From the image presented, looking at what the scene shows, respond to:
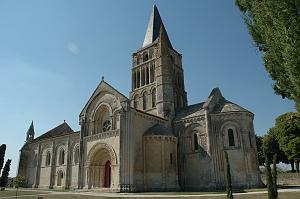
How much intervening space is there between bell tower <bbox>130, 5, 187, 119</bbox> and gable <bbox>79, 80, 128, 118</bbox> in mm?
7297

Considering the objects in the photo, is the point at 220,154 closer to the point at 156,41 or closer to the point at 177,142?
the point at 177,142

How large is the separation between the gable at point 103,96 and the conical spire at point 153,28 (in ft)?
46.4

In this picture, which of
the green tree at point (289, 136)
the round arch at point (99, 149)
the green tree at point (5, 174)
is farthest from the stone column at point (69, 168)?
the green tree at point (289, 136)

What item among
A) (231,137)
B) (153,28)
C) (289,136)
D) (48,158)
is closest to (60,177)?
(48,158)

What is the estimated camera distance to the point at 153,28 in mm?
45281

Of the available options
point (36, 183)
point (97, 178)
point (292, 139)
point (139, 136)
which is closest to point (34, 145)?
point (36, 183)

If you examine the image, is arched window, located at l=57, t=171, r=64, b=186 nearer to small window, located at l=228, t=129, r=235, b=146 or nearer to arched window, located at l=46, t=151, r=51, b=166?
arched window, located at l=46, t=151, r=51, b=166

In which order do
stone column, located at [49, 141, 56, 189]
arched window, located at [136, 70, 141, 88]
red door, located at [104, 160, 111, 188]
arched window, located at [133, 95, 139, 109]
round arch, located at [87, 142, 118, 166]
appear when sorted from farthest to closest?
arched window, located at [136, 70, 141, 88], arched window, located at [133, 95, 139, 109], stone column, located at [49, 141, 56, 189], red door, located at [104, 160, 111, 188], round arch, located at [87, 142, 118, 166]

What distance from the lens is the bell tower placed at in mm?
37062

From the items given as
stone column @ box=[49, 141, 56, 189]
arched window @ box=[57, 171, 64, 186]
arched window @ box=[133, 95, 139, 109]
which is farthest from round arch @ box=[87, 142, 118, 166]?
arched window @ box=[133, 95, 139, 109]

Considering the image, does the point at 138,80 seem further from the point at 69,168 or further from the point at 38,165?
the point at 38,165

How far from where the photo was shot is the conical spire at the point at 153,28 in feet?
146

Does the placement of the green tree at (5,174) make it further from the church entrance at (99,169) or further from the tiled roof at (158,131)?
the tiled roof at (158,131)

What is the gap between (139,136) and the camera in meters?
30.1
